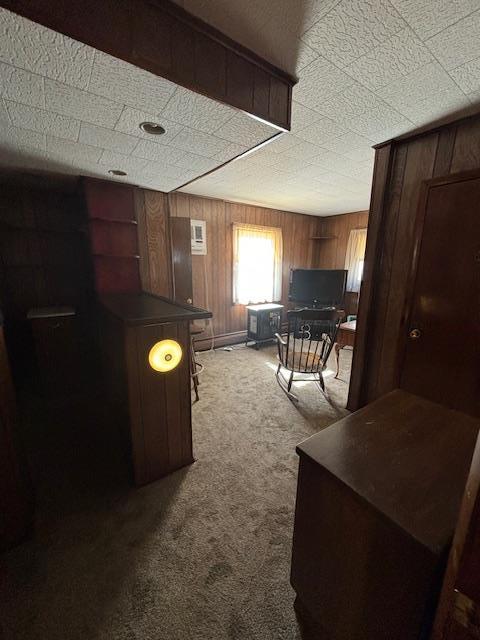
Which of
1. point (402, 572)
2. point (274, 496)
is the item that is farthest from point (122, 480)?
point (402, 572)

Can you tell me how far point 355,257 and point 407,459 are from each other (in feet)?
14.9

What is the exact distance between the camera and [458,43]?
1094 millimetres

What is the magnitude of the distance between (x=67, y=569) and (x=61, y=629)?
8.7 inches

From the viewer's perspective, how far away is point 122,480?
165cm

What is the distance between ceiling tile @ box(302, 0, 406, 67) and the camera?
96 cm

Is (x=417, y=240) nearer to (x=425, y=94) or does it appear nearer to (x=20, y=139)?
(x=425, y=94)

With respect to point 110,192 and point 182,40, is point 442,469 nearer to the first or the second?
point 182,40

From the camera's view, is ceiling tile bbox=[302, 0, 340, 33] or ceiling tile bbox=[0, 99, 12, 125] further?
ceiling tile bbox=[0, 99, 12, 125]

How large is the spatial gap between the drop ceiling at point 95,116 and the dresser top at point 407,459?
5.14 feet

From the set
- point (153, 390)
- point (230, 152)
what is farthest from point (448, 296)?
point (153, 390)

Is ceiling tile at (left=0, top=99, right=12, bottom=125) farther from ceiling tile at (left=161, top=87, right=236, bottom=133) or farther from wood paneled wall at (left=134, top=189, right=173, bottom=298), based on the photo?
wood paneled wall at (left=134, top=189, right=173, bottom=298)

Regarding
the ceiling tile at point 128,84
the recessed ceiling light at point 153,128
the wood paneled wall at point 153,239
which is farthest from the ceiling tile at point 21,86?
the wood paneled wall at point 153,239

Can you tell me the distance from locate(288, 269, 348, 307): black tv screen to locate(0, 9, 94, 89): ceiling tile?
159 inches

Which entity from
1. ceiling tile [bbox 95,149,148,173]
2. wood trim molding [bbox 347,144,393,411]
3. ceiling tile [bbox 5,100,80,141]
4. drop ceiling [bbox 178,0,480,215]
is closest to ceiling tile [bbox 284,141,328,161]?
drop ceiling [bbox 178,0,480,215]
